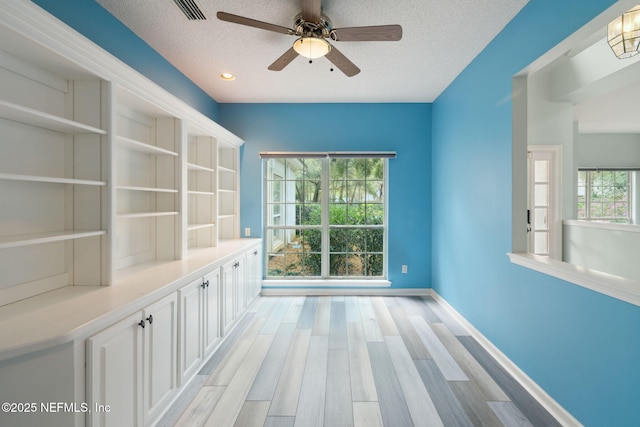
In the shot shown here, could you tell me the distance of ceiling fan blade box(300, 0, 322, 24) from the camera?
1805mm

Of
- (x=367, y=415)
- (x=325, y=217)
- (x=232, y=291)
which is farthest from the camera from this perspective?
(x=325, y=217)

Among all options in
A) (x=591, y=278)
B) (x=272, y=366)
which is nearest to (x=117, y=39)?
(x=272, y=366)

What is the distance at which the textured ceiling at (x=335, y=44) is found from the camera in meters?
2.09

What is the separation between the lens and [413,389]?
2.07m

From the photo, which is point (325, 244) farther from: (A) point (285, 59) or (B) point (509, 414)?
(B) point (509, 414)

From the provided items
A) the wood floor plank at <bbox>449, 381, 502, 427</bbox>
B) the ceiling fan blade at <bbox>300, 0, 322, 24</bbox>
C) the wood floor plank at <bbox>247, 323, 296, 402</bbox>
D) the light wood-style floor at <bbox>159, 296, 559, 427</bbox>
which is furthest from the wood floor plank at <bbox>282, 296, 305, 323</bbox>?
the ceiling fan blade at <bbox>300, 0, 322, 24</bbox>

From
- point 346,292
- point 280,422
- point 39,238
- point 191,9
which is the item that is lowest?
point 280,422

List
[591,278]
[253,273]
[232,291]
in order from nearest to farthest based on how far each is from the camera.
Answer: [591,278] → [232,291] → [253,273]

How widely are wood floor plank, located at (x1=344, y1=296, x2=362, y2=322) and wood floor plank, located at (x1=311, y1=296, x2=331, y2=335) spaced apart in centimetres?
22

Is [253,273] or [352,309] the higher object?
[253,273]

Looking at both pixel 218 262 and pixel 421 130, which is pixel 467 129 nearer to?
pixel 421 130

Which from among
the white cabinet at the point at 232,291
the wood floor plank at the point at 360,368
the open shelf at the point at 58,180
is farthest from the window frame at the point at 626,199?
the open shelf at the point at 58,180

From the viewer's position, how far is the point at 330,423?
5.75 feet

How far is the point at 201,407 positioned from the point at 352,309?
6.81 feet
